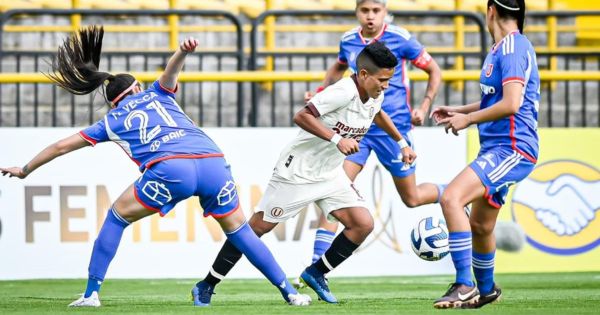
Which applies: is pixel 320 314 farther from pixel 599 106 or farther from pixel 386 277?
pixel 599 106

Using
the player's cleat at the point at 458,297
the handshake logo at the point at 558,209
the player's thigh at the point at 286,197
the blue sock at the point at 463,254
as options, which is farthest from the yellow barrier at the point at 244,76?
the player's cleat at the point at 458,297

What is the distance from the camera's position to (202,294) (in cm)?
823

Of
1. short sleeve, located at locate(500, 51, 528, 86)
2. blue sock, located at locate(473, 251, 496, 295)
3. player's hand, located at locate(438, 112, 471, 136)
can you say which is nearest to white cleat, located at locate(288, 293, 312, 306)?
blue sock, located at locate(473, 251, 496, 295)

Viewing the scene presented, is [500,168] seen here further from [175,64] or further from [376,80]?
[175,64]

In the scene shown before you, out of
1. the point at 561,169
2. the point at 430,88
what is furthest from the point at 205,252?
the point at 561,169

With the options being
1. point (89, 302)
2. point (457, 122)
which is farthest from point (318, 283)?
point (457, 122)

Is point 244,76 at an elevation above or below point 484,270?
above

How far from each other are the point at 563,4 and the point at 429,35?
3.23 metres

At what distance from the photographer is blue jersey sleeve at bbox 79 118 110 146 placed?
7.81m

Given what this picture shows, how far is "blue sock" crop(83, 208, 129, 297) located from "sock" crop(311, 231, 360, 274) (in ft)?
4.62

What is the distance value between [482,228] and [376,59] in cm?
A: 127

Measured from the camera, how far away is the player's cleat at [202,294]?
323 inches

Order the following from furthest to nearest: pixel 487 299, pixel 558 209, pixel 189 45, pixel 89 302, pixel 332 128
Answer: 1. pixel 558 209
2. pixel 332 128
3. pixel 89 302
4. pixel 487 299
5. pixel 189 45

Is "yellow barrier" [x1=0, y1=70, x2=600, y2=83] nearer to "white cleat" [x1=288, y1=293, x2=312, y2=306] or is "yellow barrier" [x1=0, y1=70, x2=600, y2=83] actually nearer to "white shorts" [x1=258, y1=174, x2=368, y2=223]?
"white shorts" [x1=258, y1=174, x2=368, y2=223]
